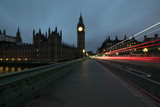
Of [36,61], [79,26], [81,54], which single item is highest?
[79,26]

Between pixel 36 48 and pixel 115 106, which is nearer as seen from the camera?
pixel 115 106

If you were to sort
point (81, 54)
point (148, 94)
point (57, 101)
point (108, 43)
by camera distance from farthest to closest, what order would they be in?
point (108, 43) → point (81, 54) → point (148, 94) → point (57, 101)

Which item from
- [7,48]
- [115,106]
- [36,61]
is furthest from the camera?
[7,48]

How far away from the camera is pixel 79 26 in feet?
243

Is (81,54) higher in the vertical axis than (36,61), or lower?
higher

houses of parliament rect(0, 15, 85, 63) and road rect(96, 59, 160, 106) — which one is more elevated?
houses of parliament rect(0, 15, 85, 63)

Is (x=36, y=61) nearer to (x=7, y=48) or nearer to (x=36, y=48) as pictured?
(x=36, y=48)

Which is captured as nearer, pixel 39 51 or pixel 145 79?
pixel 145 79

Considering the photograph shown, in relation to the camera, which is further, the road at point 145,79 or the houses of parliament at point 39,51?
the houses of parliament at point 39,51

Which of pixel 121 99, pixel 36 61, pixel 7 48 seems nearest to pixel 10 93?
pixel 121 99

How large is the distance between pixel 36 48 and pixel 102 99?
63.8 meters

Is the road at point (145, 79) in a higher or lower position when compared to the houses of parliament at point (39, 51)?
lower

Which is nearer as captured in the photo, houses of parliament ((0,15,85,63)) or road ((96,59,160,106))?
road ((96,59,160,106))

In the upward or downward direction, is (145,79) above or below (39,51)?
below
